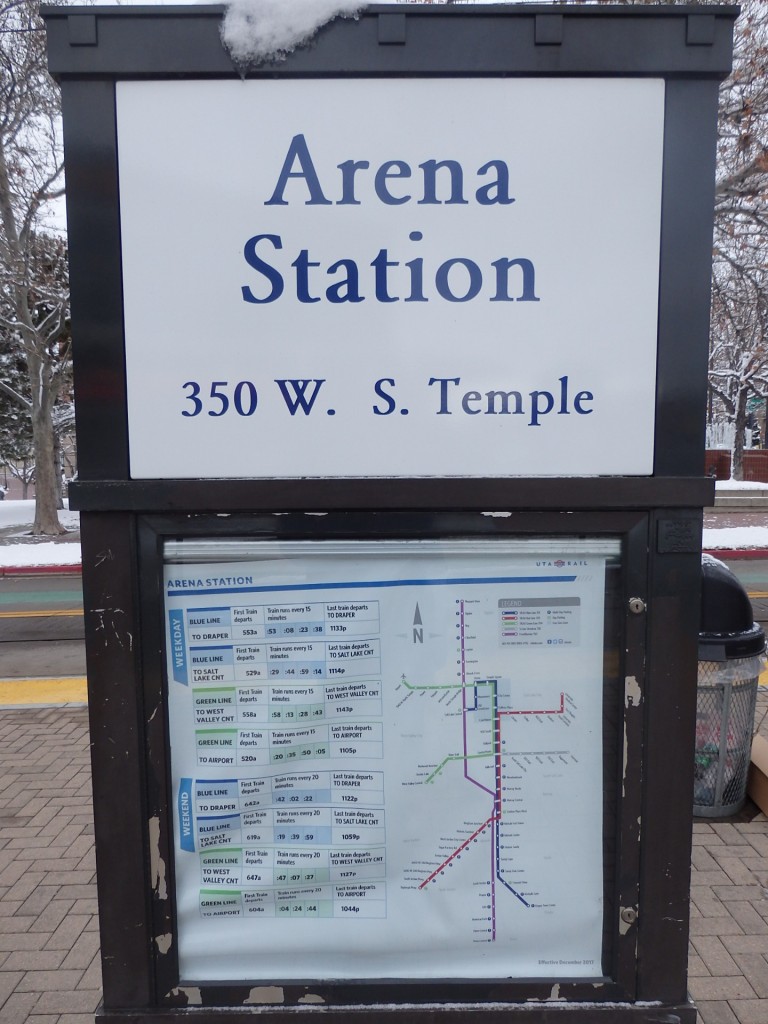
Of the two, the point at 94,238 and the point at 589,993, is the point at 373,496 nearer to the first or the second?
the point at 94,238

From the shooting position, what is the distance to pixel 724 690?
12.2 feet

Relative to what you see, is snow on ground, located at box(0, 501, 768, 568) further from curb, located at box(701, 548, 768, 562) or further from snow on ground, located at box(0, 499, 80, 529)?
snow on ground, located at box(0, 499, 80, 529)

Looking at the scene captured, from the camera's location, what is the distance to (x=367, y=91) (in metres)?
1.67

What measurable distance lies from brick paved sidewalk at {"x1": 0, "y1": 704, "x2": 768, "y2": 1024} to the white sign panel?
2.04m

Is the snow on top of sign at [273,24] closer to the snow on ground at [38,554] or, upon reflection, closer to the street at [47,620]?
the street at [47,620]

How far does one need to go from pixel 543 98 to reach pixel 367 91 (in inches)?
15.5

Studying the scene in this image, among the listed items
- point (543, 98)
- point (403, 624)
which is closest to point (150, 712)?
point (403, 624)

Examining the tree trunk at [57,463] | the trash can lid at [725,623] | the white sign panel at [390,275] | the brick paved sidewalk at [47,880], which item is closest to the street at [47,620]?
the brick paved sidewalk at [47,880]

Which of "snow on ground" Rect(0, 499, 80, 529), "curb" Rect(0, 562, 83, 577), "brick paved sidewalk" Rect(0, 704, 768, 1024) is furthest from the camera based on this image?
"snow on ground" Rect(0, 499, 80, 529)

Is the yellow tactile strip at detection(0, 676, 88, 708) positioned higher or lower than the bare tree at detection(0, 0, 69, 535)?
lower

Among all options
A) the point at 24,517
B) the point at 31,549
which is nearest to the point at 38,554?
the point at 31,549

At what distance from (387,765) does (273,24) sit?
68.0 inches

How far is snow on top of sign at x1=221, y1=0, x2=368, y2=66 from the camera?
5.29ft

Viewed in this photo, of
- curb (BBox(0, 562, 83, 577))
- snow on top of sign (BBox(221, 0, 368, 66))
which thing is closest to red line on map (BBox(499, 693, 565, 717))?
snow on top of sign (BBox(221, 0, 368, 66))
